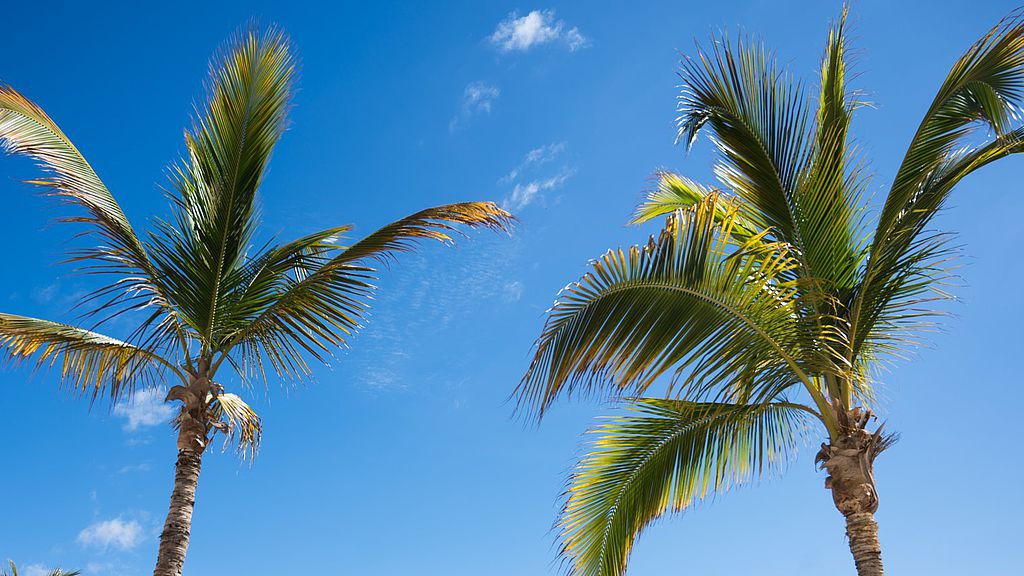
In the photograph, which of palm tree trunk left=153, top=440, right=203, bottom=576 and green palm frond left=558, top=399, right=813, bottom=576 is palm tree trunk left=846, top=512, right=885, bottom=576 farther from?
palm tree trunk left=153, top=440, right=203, bottom=576

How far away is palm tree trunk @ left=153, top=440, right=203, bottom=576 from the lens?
7.20 meters

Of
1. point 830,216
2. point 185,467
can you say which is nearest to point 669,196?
point 830,216

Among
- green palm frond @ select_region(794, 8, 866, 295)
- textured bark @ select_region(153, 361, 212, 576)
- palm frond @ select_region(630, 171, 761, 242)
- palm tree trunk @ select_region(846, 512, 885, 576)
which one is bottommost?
palm tree trunk @ select_region(846, 512, 885, 576)

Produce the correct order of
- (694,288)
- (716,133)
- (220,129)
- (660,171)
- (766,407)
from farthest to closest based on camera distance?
(660,171), (220,129), (716,133), (766,407), (694,288)

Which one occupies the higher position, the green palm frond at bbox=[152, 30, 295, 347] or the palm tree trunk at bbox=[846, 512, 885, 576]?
the green palm frond at bbox=[152, 30, 295, 347]

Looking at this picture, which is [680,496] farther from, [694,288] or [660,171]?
[660,171]

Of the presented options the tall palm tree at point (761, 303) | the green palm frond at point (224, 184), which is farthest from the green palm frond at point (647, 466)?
the green palm frond at point (224, 184)

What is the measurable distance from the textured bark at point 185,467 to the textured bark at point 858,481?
5.34 m

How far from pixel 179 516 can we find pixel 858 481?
559 cm

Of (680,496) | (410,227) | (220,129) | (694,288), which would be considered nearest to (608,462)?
(680,496)

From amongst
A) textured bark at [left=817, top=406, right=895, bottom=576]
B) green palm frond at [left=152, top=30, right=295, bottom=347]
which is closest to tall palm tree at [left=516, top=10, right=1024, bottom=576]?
textured bark at [left=817, top=406, right=895, bottom=576]

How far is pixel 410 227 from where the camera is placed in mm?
8094

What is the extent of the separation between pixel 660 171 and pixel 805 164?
8.14 feet

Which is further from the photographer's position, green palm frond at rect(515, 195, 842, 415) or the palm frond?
the palm frond
